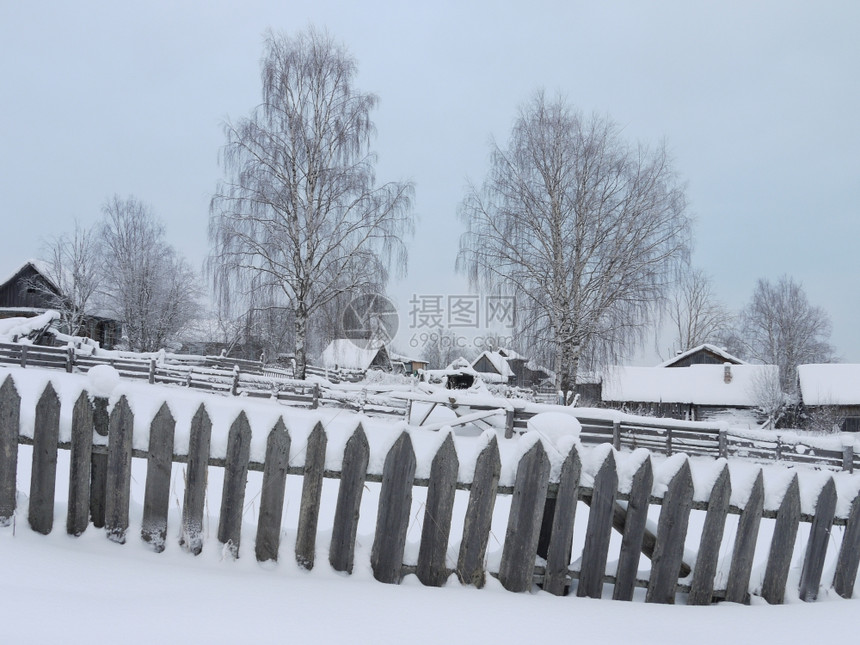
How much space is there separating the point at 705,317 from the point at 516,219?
113 ft

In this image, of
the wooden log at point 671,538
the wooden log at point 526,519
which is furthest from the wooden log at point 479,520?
the wooden log at point 671,538

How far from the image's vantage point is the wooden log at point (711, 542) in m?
3.03

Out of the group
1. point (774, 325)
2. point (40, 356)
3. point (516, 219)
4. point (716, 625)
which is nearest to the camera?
point (716, 625)

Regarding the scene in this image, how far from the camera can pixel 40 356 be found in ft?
62.8

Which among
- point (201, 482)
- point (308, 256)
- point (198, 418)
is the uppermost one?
point (308, 256)

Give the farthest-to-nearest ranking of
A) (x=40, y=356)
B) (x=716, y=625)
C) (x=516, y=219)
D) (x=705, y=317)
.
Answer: (x=705, y=317), (x=40, y=356), (x=516, y=219), (x=716, y=625)

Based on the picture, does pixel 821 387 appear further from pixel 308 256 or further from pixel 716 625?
pixel 716 625

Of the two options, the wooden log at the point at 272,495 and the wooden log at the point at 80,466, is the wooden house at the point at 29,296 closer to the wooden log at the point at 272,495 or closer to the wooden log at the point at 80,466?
the wooden log at the point at 80,466

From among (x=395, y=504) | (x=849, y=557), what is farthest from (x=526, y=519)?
(x=849, y=557)

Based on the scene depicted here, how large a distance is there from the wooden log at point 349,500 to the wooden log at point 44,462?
61.8 inches

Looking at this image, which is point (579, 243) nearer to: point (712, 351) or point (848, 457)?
point (848, 457)

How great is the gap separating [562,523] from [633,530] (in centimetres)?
42

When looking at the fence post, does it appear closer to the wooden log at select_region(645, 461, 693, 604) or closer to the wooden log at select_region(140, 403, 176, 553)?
the wooden log at select_region(645, 461, 693, 604)

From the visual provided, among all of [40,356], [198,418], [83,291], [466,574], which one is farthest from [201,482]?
[83,291]
